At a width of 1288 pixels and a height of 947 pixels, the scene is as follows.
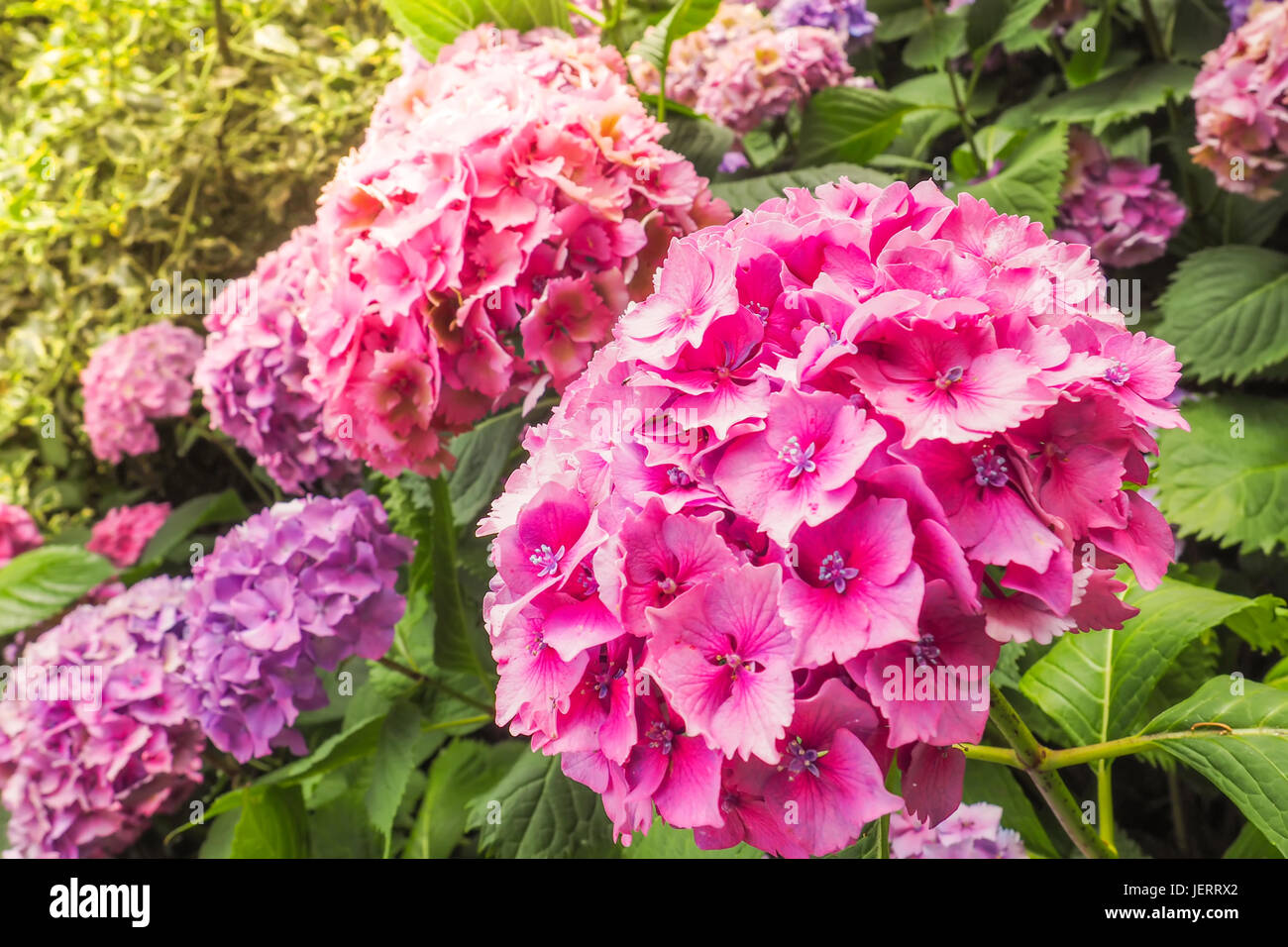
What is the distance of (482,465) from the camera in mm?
1176

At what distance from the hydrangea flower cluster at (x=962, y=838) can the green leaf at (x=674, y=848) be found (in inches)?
6.5

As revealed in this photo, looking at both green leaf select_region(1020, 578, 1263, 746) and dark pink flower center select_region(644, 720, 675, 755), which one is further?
green leaf select_region(1020, 578, 1263, 746)

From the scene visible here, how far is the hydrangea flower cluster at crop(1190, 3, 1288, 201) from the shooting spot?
127 centimetres

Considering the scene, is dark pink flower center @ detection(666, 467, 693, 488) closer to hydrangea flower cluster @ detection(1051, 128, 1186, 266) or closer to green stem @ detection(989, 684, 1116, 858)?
green stem @ detection(989, 684, 1116, 858)

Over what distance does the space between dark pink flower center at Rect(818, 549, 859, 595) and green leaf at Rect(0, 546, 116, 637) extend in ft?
4.53

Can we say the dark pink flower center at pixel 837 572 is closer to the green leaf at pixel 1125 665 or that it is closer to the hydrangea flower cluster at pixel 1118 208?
the green leaf at pixel 1125 665

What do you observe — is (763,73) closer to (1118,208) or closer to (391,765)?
(1118,208)

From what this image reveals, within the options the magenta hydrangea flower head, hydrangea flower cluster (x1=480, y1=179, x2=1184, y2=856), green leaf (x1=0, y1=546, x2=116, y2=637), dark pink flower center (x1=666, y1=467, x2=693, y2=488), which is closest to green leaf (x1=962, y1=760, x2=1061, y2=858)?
hydrangea flower cluster (x1=480, y1=179, x2=1184, y2=856)

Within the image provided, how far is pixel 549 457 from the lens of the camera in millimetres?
614

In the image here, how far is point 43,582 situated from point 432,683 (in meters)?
0.72

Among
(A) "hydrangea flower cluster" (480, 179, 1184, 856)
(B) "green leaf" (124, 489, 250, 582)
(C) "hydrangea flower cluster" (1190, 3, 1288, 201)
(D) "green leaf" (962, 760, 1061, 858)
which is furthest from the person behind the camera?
(B) "green leaf" (124, 489, 250, 582)

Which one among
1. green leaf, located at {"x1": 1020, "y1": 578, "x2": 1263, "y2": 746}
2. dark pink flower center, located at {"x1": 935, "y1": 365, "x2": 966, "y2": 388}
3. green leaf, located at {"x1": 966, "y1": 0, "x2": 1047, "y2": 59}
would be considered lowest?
green leaf, located at {"x1": 1020, "y1": 578, "x2": 1263, "y2": 746}

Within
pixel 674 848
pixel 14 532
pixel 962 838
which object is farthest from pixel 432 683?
pixel 14 532
